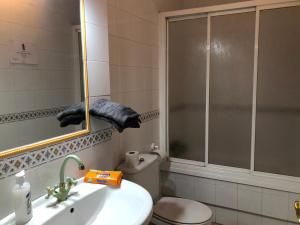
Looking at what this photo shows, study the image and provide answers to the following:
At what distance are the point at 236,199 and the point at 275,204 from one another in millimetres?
303

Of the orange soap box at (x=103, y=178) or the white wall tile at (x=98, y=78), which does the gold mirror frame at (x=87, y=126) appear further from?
the orange soap box at (x=103, y=178)

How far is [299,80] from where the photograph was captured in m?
2.01

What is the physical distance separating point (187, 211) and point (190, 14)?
1631 millimetres

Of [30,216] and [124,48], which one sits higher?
→ [124,48]

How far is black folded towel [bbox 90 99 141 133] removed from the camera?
4.40ft

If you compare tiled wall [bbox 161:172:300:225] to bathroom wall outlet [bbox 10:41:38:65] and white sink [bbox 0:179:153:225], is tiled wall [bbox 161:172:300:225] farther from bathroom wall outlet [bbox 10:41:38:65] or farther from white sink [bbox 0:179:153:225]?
bathroom wall outlet [bbox 10:41:38:65]

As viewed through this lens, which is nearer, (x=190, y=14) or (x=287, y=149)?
(x=287, y=149)

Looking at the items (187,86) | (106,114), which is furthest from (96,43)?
(187,86)

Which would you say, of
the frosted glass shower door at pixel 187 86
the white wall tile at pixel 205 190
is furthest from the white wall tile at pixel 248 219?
the frosted glass shower door at pixel 187 86

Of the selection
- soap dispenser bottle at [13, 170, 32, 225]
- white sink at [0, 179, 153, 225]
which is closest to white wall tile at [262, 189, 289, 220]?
white sink at [0, 179, 153, 225]

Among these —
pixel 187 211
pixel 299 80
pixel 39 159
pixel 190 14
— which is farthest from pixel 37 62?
pixel 299 80

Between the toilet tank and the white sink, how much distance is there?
0.36 metres

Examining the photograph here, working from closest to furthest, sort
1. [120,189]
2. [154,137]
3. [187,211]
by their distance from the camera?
[120,189] → [187,211] → [154,137]

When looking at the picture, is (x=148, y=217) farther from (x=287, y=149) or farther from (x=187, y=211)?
(x=287, y=149)
